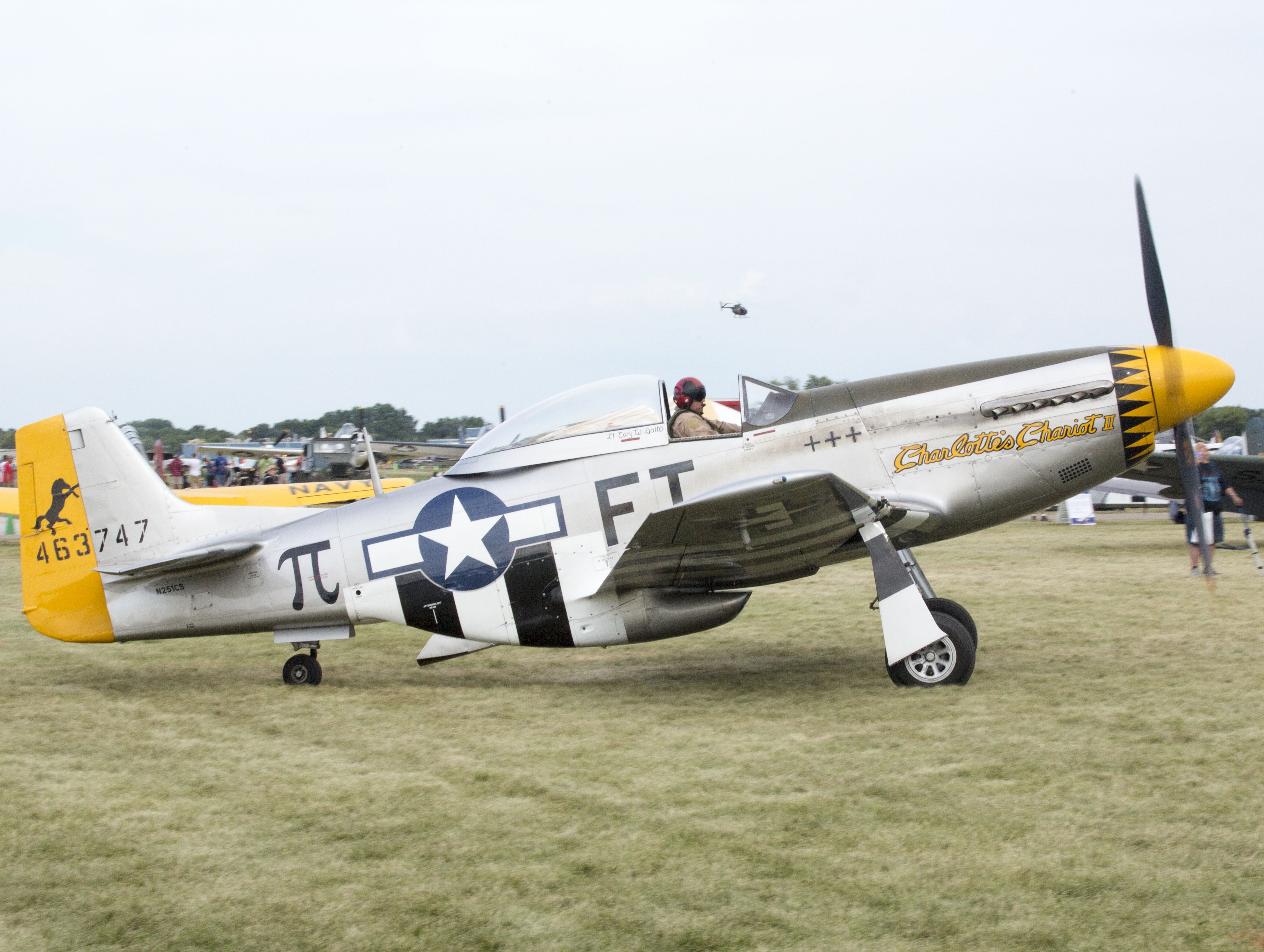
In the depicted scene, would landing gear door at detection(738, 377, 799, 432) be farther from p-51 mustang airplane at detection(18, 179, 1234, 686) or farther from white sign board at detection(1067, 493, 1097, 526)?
white sign board at detection(1067, 493, 1097, 526)

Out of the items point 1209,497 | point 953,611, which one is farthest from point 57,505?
point 1209,497

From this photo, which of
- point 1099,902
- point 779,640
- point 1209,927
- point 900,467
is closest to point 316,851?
point 1099,902

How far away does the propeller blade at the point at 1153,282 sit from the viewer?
6.28 meters

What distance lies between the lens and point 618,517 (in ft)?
21.1

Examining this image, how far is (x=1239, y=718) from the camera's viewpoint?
204 inches

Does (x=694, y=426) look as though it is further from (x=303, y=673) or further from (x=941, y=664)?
(x=303, y=673)

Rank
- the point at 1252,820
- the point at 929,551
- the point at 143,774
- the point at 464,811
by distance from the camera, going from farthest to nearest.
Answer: the point at 929,551 → the point at 143,774 → the point at 464,811 → the point at 1252,820

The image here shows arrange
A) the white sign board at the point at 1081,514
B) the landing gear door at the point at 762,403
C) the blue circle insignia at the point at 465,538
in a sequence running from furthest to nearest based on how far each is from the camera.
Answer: the white sign board at the point at 1081,514, the blue circle insignia at the point at 465,538, the landing gear door at the point at 762,403

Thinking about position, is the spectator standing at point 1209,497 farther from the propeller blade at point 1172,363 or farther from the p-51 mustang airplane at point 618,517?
the p-51 mustang airplane at point 618,517

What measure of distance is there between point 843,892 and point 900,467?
350 centimetres

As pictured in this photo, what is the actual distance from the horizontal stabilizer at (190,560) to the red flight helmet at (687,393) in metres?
3.04

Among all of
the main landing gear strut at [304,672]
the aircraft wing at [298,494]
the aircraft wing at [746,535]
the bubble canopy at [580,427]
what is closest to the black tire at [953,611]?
the aircraft wing at [746,535]

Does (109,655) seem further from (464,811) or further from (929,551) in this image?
(929,551)

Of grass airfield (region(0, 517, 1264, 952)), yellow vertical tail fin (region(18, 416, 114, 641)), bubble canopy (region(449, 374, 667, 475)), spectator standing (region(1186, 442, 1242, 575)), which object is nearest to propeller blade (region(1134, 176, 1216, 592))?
grass airfield (region(0, 517, 1264, 952))
